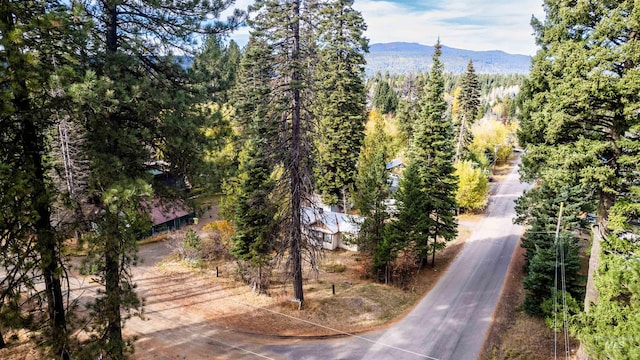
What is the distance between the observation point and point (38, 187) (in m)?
6.54

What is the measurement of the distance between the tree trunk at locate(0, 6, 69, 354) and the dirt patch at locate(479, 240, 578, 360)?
46.3 feet

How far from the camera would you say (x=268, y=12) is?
1359 centimetres

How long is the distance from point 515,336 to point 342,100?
19.9 metres

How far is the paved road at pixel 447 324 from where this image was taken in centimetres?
1421

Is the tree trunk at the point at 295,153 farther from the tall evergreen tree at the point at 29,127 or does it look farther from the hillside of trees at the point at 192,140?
the tall evergreen tree at the point at 29,127

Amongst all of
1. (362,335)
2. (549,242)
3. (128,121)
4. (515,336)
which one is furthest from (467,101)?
(128,121)

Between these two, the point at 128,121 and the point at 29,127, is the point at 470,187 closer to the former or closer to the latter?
the point at 128,121

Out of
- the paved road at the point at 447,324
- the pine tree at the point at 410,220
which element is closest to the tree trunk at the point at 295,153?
the paved road at the point at 447,324

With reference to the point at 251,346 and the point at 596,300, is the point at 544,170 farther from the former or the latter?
the point at 251,346

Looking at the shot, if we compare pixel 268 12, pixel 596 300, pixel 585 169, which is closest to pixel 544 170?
pixel 585 169

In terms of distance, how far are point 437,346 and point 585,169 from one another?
9.01m

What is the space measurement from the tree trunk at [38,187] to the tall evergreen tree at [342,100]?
2214cm

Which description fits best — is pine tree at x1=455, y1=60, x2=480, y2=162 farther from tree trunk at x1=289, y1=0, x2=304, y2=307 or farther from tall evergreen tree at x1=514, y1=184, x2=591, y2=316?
tree trunk at x1=289, y1=0, x2=304, y2=307

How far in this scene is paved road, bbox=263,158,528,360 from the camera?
14211mm
